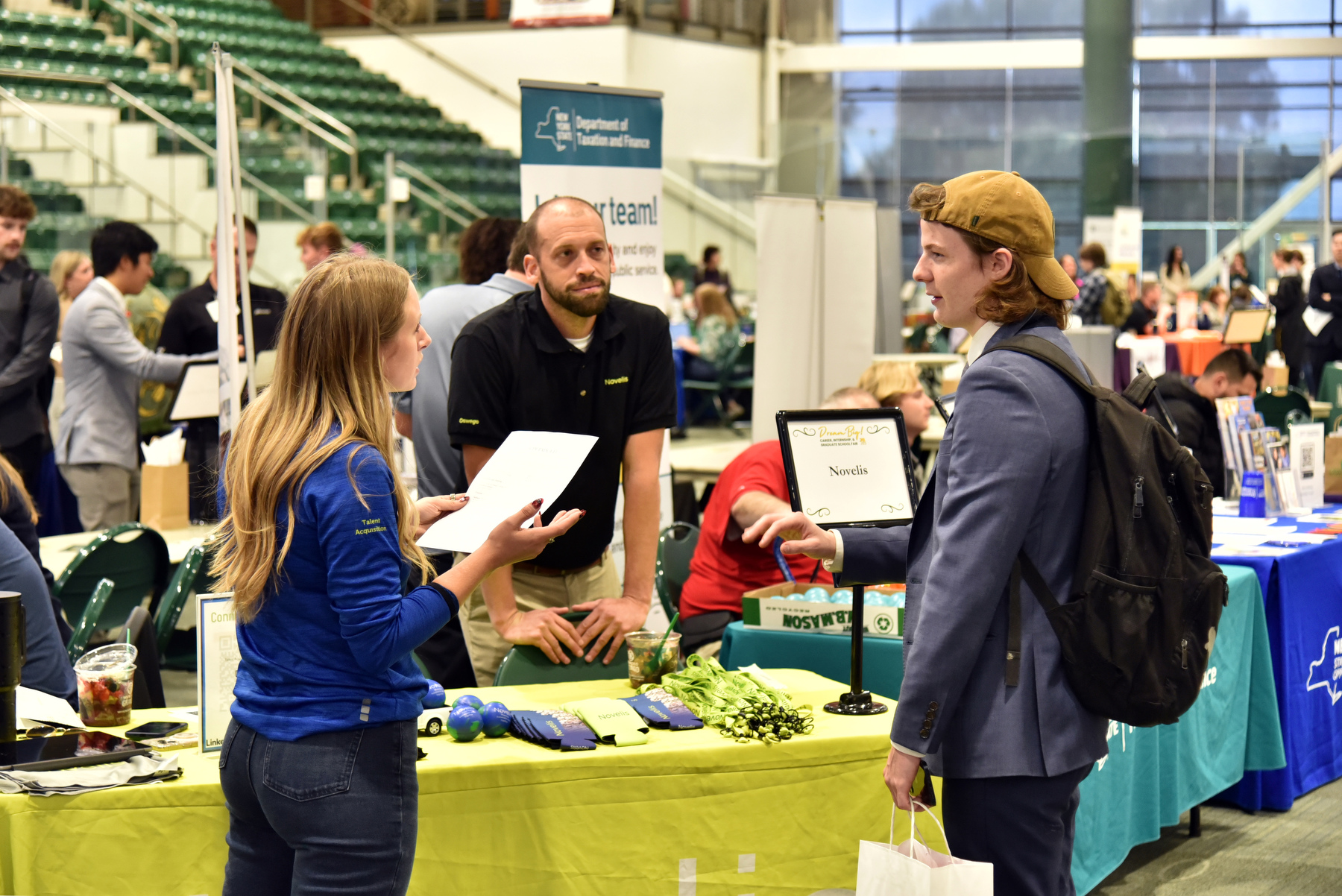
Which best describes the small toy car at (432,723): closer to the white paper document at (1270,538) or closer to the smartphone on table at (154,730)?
the smartphone on table at (154,730)

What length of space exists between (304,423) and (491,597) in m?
1.22

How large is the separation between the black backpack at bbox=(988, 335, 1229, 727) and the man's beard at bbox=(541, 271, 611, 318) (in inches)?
53.3

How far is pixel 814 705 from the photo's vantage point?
2691mm

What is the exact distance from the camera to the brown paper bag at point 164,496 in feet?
16.1

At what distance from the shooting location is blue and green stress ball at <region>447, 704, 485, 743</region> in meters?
2.42

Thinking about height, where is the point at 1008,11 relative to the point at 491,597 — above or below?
above

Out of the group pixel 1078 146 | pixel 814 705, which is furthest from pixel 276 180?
pixel 814 705

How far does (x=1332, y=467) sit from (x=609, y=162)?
2.81m

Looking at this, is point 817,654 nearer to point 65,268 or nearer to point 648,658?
point 648,658

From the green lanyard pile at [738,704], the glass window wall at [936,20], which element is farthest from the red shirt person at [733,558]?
the glass window wall at [936,20]

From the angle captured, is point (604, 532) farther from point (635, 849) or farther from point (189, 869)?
point (189, 869)

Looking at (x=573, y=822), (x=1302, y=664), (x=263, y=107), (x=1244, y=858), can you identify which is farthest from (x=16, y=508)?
(x=263, y=107)

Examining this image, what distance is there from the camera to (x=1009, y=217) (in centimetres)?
183

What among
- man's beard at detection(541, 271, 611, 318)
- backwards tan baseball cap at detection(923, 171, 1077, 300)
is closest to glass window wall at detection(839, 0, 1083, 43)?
man's beard at detection(541, 271, 611, 318)
